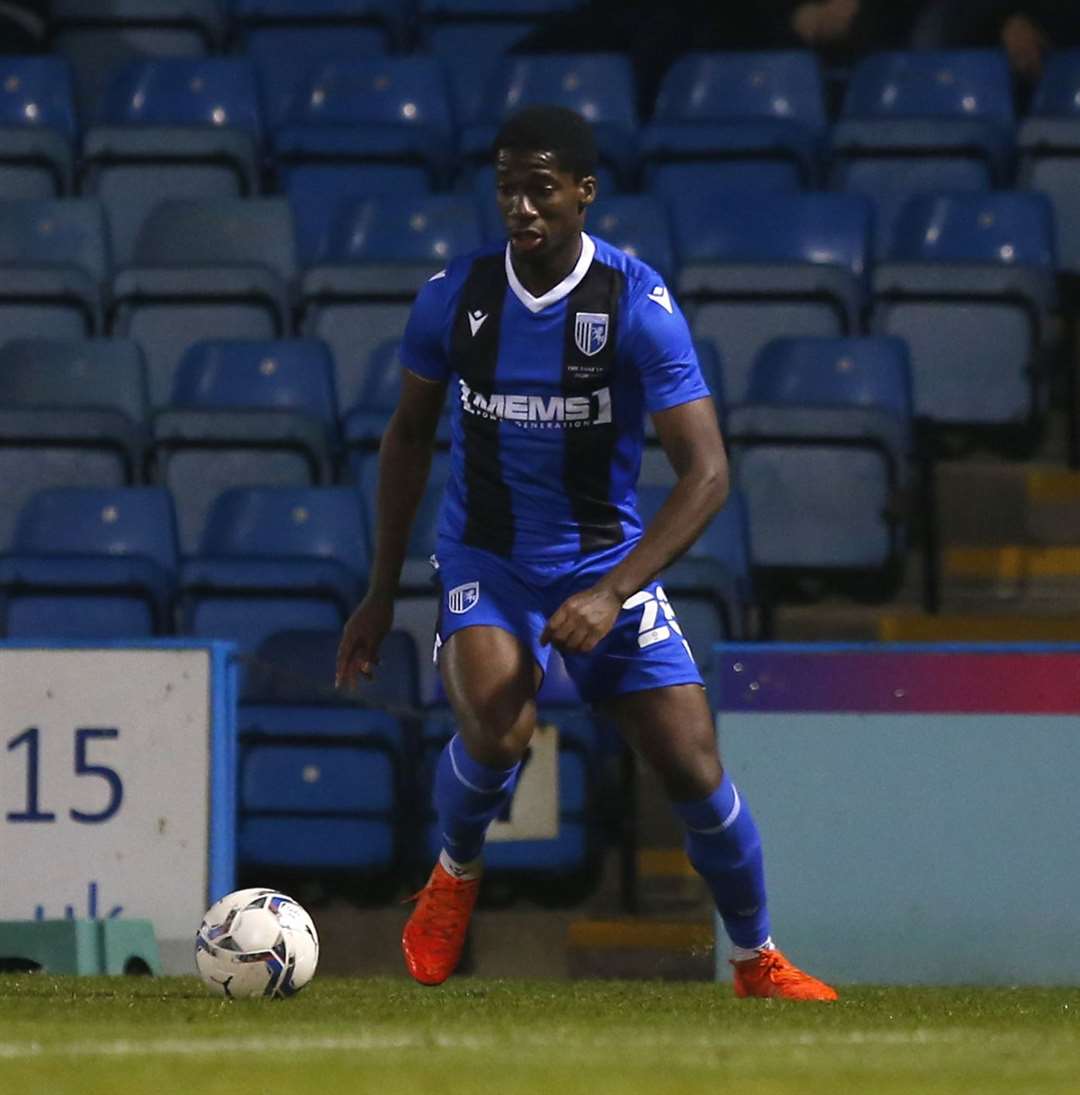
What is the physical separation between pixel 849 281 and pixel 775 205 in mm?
563

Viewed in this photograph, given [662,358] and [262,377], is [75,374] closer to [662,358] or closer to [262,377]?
[262,377]

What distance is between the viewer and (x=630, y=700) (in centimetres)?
538

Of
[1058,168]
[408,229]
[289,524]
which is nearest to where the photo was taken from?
[289,524]

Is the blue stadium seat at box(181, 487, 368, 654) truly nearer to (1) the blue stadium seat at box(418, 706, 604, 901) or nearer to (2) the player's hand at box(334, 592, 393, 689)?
(1) the blue stadium seat at box(418, 706, 604, 901)

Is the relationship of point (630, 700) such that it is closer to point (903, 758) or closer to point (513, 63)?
point (903, 758)

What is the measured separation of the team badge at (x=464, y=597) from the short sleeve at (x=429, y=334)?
45cm

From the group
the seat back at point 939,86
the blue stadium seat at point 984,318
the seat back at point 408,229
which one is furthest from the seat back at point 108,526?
the seat back at point 939,86

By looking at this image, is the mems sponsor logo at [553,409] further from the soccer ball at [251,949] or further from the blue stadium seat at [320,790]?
the blue stadium seat at [320,790]

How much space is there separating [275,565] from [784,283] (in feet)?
7.22

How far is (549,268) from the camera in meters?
5.33

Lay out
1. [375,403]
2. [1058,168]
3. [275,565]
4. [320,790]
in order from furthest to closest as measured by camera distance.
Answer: [1058,168], [375,403], [275,565], [320,790]

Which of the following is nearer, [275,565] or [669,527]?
[669,527]

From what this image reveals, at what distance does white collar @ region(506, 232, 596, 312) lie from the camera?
17.5 ft

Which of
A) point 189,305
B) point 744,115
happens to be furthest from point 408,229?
point 744,115
